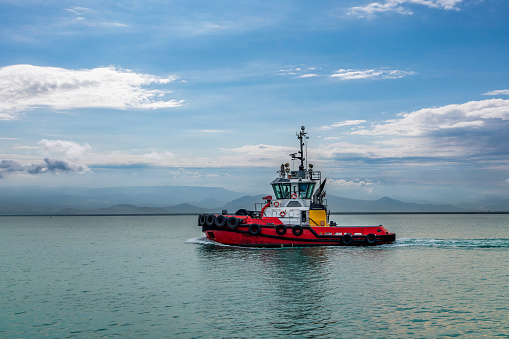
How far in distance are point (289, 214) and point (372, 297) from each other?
18.8m

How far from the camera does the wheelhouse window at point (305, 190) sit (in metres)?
39.9

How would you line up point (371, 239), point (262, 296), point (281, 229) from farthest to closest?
point (371, 239) → point (281, 229) → point (262, 296)

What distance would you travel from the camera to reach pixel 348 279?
25.4m

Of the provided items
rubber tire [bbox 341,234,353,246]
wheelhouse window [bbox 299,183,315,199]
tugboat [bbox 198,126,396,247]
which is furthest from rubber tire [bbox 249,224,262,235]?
rubber tire [bbox 341,234,353,246]

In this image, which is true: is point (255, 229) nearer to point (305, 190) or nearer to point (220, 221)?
point (220, 221)

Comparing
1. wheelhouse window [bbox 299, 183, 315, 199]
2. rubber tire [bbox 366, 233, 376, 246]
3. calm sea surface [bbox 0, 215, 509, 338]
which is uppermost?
A: wheelhouse window [bbox 299, 183, 315, 199]

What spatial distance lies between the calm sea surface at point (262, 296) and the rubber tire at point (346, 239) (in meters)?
2.13

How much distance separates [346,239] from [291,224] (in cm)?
463

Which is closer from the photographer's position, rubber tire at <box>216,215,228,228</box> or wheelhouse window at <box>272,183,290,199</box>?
rubber tire at <box>216,215,228,228</box>

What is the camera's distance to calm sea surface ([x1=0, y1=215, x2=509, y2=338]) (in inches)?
632

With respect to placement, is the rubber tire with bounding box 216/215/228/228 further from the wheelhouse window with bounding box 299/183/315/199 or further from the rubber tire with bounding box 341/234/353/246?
the rubber tire with bounding box 341/234/353/246

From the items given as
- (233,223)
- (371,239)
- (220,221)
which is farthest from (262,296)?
(371,239)

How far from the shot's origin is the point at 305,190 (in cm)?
4000

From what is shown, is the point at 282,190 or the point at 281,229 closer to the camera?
the point at 281,229
